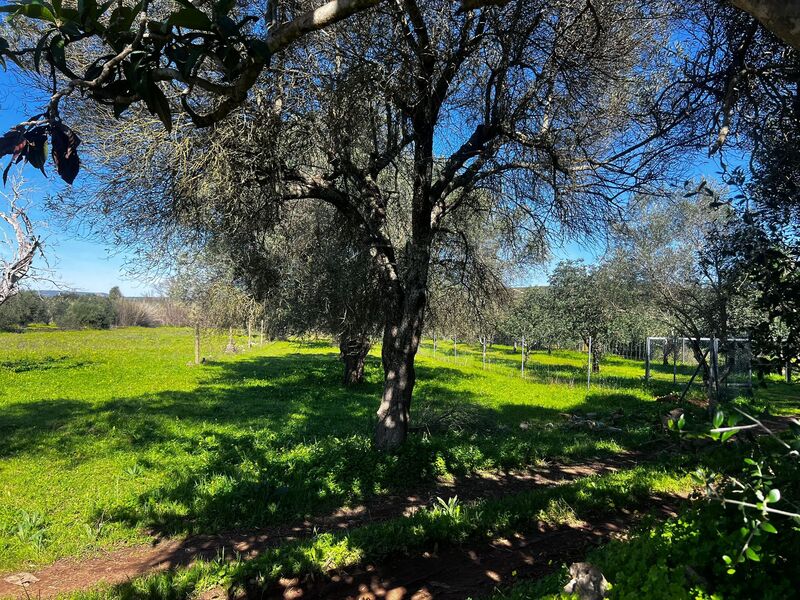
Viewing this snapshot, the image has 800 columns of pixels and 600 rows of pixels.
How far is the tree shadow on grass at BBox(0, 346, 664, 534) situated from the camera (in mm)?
5855

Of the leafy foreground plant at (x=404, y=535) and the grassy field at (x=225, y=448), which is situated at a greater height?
the leafy foreground plant at (x=404, y=535)

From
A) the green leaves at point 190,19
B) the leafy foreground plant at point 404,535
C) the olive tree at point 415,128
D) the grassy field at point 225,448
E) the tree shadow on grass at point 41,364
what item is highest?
the olive tree at point 415,128

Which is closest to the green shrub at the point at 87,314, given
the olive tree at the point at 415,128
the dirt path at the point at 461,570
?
the olive tree at the point at 415,128

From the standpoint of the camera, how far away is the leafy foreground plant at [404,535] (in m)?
3.87

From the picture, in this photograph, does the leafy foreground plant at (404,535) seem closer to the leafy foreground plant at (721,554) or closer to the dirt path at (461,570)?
the dirt path at (461,570)

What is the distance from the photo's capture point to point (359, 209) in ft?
25.0

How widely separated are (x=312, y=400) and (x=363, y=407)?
2.16 meters

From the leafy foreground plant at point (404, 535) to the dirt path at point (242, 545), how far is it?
23 centimetres

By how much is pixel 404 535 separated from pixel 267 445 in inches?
175

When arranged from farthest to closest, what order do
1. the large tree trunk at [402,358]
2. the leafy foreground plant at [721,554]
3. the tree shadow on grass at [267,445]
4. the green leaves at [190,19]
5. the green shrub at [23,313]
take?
the green shrub at [23,313]
the large tree trunk at [402,358]
the tree shadow on grass at [267,445]
the leafy foreground plant at [721,554]
the green leaves at [190,19]

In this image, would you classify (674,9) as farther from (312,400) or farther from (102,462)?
(312,400)

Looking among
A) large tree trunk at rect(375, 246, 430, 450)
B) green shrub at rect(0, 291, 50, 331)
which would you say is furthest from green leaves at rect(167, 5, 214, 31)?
green shrub at rect(0, 291, 50, 331)

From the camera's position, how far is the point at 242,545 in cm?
498

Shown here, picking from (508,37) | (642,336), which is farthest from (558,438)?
(642,336)
